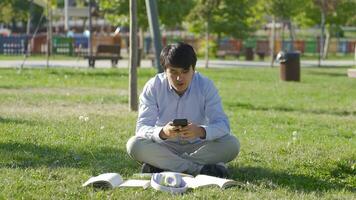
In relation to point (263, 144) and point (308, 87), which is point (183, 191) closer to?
point (263, 144)

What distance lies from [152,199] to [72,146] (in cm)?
259

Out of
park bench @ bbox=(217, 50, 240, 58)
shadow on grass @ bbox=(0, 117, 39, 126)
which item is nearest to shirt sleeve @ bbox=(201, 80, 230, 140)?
shadow on grass @ bbox=(0, 117, 39, 126)

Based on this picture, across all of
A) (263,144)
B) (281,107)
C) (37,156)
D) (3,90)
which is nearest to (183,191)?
(37,156)

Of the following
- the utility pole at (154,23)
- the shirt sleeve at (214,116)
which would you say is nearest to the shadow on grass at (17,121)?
the utility pole at (154,23)

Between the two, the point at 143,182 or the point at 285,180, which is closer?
the point at 143,182

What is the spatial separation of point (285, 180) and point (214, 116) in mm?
786

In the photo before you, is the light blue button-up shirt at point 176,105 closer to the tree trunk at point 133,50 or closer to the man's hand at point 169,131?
the man's hand at point 169,131

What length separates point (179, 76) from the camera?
20.4ft

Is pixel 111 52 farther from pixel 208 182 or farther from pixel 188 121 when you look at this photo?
pixel 208 182

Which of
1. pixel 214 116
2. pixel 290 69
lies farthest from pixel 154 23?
pixel 290 69

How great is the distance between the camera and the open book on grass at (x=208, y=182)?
19.0ft

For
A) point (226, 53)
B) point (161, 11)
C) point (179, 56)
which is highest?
point (161, 11)

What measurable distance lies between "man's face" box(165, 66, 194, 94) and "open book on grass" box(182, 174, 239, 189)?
0.81 m

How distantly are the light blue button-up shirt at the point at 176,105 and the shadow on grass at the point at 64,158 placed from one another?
20.4 inches
